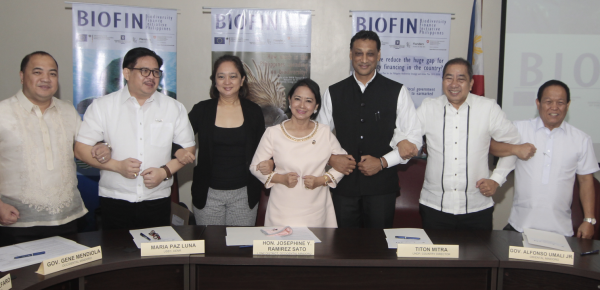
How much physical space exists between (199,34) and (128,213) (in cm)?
224

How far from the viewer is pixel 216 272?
1.97m

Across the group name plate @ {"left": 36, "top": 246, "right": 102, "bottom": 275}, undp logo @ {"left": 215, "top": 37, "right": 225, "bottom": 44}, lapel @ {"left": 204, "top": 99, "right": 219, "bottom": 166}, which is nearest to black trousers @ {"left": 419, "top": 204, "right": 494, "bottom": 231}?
lapel @ {"left": 204, "top": 99, "right": 219, "bottom": 166}

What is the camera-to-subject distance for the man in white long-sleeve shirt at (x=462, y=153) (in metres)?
2.57

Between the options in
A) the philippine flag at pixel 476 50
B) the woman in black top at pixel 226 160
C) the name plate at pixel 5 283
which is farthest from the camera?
the philippine flag at pixel 476 50

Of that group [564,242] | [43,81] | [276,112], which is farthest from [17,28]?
[564,242]

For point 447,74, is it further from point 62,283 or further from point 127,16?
point 127,16

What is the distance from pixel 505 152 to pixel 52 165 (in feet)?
9.02

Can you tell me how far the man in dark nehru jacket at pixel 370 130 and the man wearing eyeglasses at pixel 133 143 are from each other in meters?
1.05

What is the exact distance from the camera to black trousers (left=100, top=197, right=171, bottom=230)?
239cm

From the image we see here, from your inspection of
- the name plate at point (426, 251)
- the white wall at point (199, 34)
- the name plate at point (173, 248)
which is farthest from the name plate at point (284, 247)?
the white wall at point (199, 34)

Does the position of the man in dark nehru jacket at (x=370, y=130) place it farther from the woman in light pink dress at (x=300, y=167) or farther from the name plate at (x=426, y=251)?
the name plate at (x=426, y=251)

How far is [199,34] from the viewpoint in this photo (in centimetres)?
407

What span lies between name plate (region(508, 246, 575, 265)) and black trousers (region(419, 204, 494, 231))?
648 millimetres

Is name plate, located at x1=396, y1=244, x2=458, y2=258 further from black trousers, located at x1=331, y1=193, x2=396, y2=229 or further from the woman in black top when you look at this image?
the woman in black top
